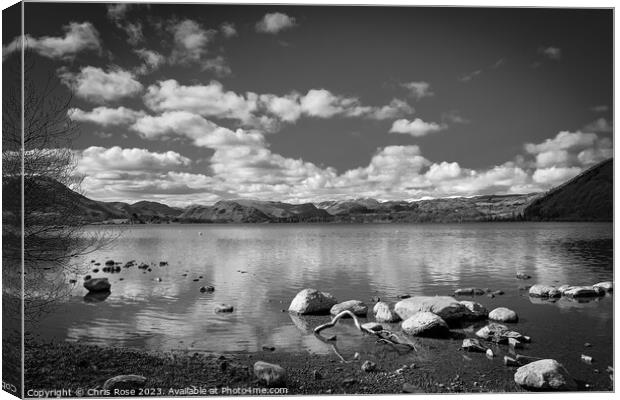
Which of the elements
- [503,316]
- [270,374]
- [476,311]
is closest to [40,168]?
[270,374]

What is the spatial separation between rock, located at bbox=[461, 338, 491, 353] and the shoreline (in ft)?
4.32

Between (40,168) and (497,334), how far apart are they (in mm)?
12229

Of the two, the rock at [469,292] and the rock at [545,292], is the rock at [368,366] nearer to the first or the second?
the rock at [469,292]

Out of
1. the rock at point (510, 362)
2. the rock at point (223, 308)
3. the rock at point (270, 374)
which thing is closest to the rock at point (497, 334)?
the rock at point (510, 362)

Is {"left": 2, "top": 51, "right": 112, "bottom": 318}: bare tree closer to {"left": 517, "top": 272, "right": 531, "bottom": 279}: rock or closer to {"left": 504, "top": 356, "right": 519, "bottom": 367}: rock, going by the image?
{"left": 504, "top": 356, "right": 519, "bottom": 367}: rock

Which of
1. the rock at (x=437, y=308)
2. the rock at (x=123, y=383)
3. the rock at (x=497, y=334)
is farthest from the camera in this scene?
the rock at (x=437, y=308)

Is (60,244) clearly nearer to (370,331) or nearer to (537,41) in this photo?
(370,331)

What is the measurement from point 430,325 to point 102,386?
8465 mm

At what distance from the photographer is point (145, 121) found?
1201cm

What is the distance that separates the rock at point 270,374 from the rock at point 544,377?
487cm

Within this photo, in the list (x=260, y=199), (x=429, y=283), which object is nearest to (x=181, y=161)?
(x=260, y=199)

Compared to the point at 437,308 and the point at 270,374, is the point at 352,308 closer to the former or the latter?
the point at 437,308

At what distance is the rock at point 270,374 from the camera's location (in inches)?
376

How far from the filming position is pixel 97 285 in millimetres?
22375
